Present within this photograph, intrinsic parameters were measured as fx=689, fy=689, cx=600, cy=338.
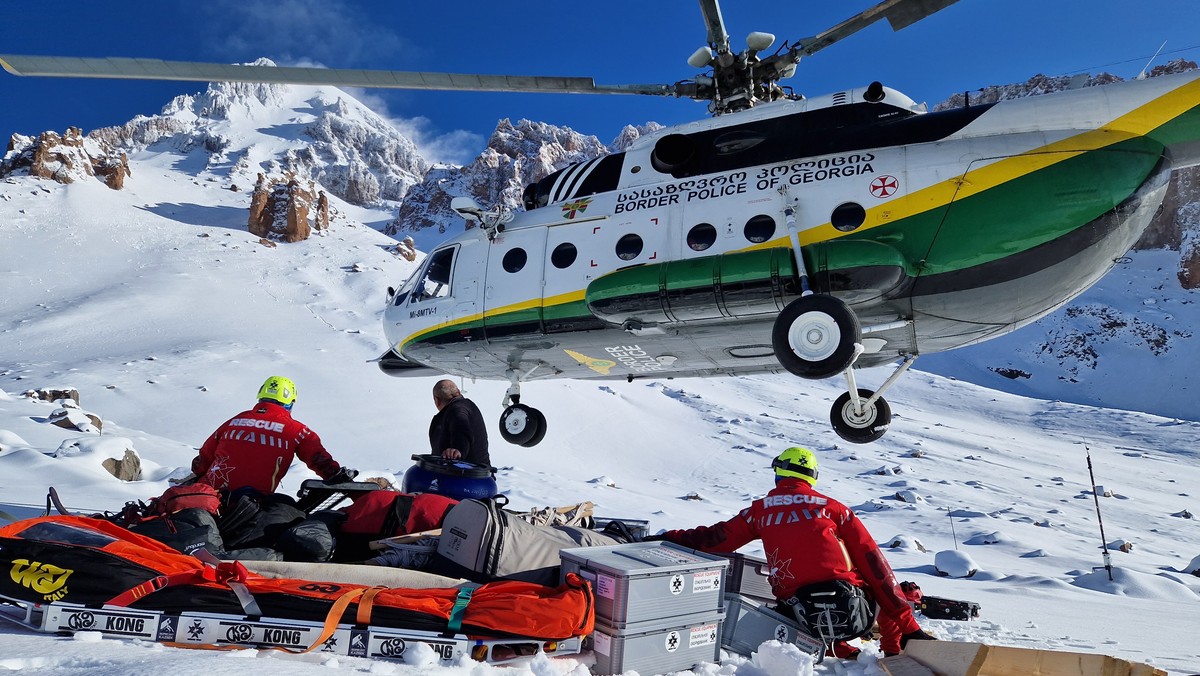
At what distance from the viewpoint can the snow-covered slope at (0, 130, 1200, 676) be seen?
6.09m

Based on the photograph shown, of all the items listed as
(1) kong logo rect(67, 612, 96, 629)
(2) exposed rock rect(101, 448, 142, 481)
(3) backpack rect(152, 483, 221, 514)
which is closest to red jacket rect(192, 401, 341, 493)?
(3) backpack rect(152, 483, 221, 514)

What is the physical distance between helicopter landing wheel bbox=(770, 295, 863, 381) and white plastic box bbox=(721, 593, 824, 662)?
8.33 ft

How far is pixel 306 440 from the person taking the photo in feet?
17.0

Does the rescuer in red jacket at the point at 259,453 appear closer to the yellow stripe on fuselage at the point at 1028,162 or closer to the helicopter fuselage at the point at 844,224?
the helicopter fuselage at the point at 844,224

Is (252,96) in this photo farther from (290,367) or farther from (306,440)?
(306,440)

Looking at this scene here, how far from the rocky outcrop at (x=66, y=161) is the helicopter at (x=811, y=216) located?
6896 cm

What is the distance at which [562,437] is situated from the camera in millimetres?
23234

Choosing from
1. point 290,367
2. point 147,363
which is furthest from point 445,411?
point 147,363

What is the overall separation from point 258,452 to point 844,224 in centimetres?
520

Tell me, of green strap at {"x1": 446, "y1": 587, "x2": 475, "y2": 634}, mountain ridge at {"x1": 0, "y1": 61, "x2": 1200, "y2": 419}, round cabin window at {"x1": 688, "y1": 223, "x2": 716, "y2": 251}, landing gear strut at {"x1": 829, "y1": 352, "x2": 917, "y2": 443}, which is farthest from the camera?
mountain ridge at {"x1": 0, "y1": 61, "x2": 1200, "y2": 419}

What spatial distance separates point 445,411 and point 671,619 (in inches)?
126

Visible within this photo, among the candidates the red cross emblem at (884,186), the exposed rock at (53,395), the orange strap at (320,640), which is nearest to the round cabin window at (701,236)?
the red cross emblem at (884,186)

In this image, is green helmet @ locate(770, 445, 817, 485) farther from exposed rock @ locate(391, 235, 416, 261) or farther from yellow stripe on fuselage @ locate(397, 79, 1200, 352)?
exposed rock @ locate(391, 235, 416, 261)

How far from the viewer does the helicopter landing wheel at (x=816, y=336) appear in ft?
18.9
